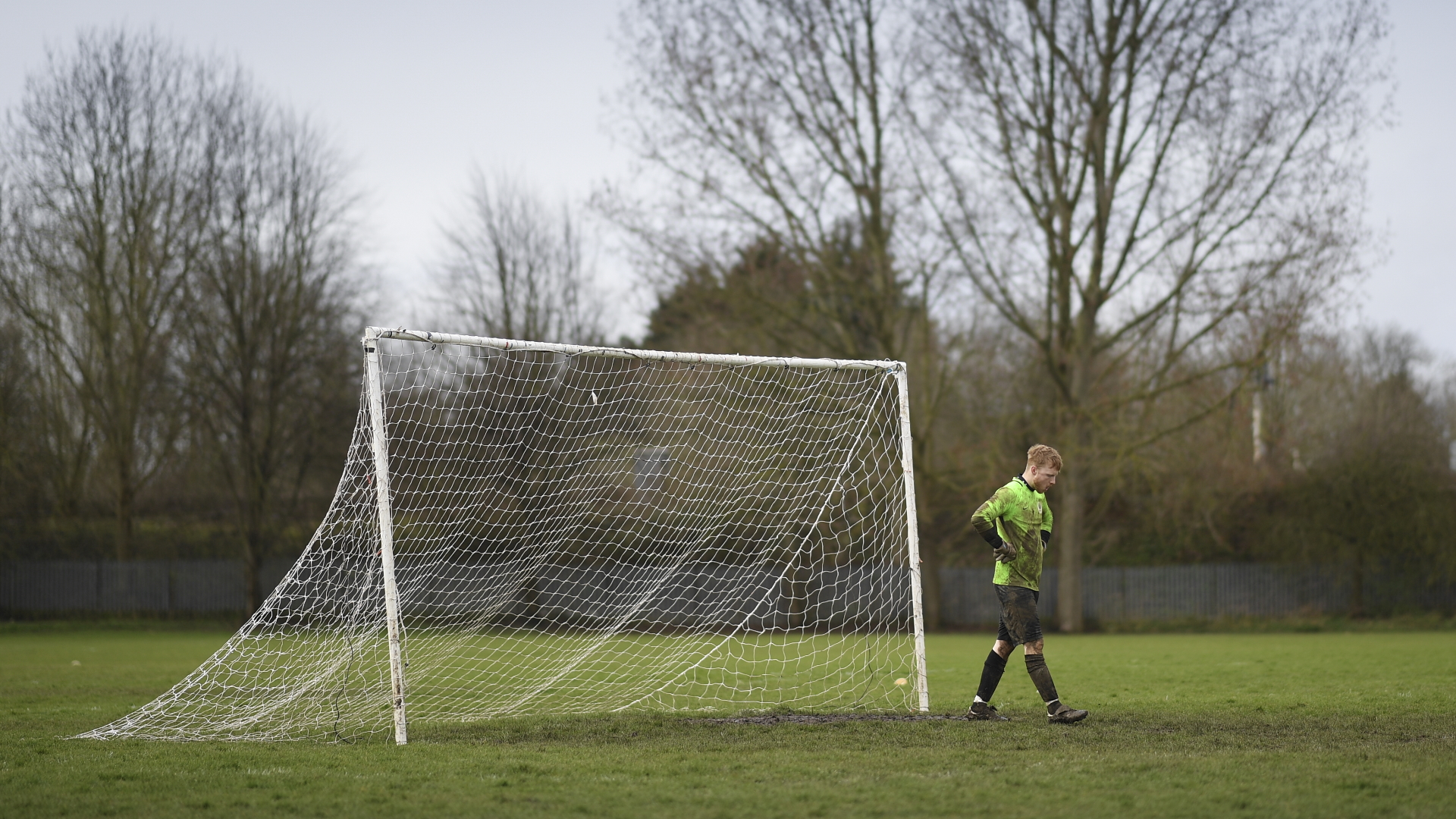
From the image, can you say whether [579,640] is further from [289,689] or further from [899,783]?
[899,783]

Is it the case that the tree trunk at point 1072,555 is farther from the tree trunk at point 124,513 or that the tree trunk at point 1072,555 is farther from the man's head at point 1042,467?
the tree trunk at point 124,513

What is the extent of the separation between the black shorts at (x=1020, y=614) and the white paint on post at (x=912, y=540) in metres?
0.98

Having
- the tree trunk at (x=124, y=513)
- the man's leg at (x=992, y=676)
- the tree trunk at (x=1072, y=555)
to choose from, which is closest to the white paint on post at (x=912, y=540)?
the man's leg at (x=992, y=676)

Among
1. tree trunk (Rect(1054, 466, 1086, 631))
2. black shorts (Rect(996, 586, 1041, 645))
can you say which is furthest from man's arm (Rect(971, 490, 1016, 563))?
tree trunk (Rect(1054, 466, 1086, 631))

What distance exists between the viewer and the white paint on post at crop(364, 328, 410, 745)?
A: 23.6ft

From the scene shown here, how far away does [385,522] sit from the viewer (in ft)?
24.0

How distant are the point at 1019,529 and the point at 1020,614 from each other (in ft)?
1.93

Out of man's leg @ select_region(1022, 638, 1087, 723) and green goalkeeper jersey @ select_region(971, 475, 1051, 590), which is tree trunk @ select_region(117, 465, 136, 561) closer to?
green goalkeeper jersey @ select_region(971, 475, 1051, 590)

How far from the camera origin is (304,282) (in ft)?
95.4

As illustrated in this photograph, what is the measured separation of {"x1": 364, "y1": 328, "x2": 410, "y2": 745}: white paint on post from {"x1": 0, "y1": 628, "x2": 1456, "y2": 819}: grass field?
332 mm

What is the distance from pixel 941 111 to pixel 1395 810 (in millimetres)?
20547

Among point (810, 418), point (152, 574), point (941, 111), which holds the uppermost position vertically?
point (941, 111)

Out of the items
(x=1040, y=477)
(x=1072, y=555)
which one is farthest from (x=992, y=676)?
(x=1072, y=555)

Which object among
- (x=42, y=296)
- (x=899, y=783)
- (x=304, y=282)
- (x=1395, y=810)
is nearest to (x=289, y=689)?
(x=899, y=783)
